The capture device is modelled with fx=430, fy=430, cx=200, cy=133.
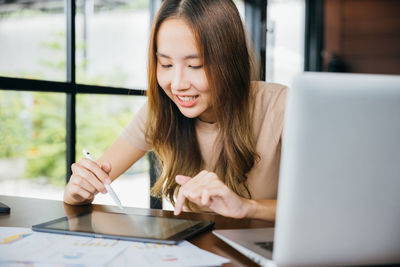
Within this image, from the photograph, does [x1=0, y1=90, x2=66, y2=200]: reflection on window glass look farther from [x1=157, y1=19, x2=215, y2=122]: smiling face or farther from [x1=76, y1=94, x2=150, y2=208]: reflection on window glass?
[x1=157, y1=19, x2=215, y2=122]: smiling face

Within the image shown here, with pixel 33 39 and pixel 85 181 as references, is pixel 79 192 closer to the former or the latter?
pixel 85 181

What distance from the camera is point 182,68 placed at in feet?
4.11

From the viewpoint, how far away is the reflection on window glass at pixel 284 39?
3765mm

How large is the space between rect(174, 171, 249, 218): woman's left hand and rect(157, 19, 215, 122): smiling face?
1.29 ft

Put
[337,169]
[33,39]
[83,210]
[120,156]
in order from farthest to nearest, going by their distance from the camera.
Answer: [33,39] < [120,156] < [83,210] < [337,169]

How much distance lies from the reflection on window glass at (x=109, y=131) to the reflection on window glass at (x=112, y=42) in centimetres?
10

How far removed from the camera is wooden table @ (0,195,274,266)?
0.81 metres

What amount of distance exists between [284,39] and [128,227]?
3711 millimetres

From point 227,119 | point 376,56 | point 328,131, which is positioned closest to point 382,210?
point 328,131

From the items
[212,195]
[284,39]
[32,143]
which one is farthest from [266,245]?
[284,39]

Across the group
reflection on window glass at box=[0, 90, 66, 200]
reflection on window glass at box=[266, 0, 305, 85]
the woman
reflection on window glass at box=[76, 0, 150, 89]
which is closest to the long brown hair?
the woman

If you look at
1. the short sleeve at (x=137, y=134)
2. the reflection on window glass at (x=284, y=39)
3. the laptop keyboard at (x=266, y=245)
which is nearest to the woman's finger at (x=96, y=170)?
the short sleeve at (x=137, y=134)

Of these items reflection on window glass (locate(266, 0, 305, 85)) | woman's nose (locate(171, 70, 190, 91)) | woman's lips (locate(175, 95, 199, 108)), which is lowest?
woman's lips (locate(175, 95, 199, 108))

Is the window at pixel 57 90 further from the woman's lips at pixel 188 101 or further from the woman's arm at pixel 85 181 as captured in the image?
the woman's lips at pixel 188 101
